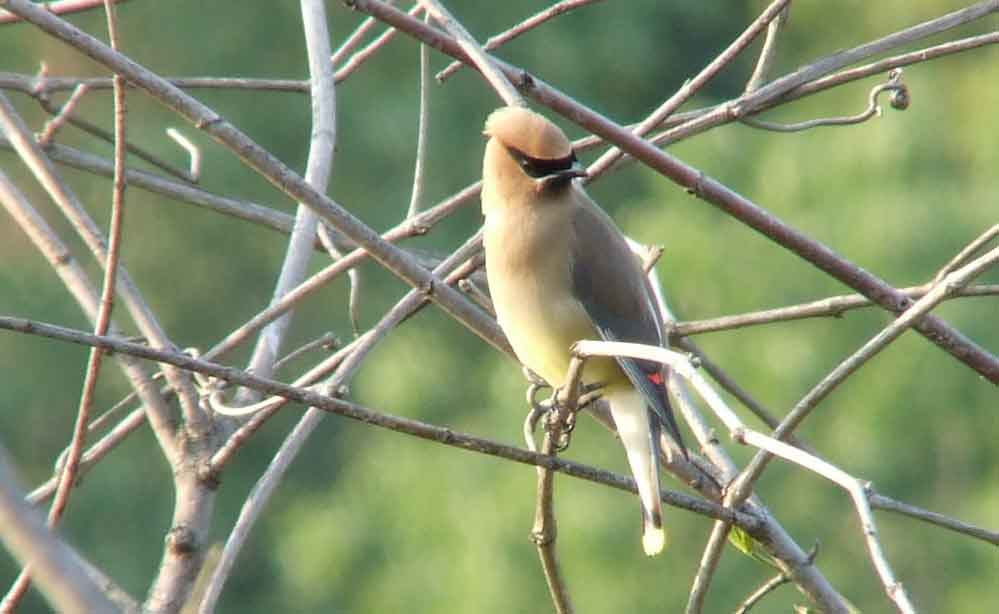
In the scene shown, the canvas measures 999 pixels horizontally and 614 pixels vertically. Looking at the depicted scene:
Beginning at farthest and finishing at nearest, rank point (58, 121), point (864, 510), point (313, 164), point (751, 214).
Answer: point (58, 121), point (313, 164), point (751, 214), point (864, 510)

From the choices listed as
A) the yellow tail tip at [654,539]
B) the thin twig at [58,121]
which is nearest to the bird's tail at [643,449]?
the yellow tail tip at [654,539]

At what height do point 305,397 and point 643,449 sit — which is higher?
point 643,449

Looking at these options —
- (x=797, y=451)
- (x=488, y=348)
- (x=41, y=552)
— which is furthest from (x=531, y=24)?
(x=488, y=348)

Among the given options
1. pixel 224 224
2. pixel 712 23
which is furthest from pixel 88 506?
pixel 712 23

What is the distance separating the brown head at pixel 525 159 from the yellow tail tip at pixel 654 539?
597 millimetres

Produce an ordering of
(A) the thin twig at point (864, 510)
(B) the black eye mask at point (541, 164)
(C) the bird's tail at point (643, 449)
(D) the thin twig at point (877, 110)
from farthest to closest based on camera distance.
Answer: (B) the black eye mask at point (541, 164), (D) the thin twig at point (877, 110), (C) the bird's tail at point (643, 449), (A) the thin twig at point (864, 510)

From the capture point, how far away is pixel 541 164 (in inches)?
130

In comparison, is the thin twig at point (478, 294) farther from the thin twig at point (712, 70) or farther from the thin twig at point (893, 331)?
the thin twig at point (893, 331)

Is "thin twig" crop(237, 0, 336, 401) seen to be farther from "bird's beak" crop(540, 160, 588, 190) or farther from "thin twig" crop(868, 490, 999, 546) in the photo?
"thin twig" crop(868, 490, 999, 546)

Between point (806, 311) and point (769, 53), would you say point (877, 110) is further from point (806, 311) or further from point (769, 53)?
point (806, 311)

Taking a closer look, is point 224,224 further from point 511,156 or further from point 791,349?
point 511,156

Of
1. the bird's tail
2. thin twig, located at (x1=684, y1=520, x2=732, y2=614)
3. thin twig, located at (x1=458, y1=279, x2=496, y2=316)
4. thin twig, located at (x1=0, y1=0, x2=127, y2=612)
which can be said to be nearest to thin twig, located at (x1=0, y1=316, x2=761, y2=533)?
thin twig, located at (x1=684, y1=520, x2=732, y2=614)

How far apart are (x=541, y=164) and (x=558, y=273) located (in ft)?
0.65

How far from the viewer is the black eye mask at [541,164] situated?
329 centimetres
